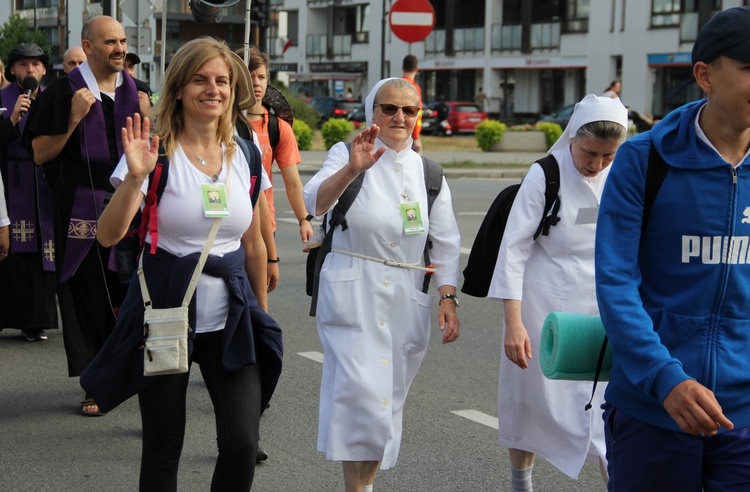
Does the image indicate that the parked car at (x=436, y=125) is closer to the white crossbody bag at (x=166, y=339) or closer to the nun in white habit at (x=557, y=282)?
the nun in white habit at (x=557, y=282)

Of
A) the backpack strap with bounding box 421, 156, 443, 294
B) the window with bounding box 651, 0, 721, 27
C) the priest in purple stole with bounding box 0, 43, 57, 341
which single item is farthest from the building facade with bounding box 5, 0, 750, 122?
the backpack strap with bounding box 421, 156, 443, 294

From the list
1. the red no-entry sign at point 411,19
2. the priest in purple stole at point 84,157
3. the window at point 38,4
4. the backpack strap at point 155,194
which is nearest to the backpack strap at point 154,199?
the backpack strap at point 155,194

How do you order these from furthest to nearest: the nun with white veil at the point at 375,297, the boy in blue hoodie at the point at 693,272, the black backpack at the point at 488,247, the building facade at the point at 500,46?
the building facade at the point at 500,46, the black backpack at the point at 488,247, the nun with white veil at the point at 375,297, the boy in blue hoodie at the point at 693,272

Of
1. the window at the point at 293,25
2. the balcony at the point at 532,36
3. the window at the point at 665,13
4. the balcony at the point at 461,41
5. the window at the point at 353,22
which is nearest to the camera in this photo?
the window at the point at 665,13

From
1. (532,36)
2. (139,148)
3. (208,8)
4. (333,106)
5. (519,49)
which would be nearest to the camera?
(139,148)

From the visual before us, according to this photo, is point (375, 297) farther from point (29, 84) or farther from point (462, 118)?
point (462, 118)

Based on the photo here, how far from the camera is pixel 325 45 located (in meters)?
70.1

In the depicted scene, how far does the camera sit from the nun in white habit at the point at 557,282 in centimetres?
425

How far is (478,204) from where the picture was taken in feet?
57.9

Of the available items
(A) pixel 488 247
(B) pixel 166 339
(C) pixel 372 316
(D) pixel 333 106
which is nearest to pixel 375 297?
(C) pixel 372 316

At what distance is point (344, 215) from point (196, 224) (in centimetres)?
74

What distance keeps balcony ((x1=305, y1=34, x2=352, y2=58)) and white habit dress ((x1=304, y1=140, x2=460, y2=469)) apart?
64.1 meters

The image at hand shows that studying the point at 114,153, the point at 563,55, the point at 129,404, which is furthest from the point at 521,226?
the point at 563,55

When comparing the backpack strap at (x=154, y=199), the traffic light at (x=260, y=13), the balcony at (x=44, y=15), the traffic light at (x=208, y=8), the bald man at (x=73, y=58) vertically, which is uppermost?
the balcony at (x=44, y=15)
